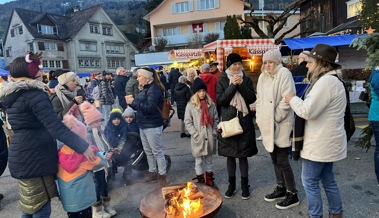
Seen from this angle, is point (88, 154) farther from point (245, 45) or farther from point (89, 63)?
point (89, 63)

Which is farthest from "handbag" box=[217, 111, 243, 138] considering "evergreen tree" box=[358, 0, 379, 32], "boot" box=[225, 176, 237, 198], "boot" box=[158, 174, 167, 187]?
"evergreen tree" box=[358, 0, 379, 32]

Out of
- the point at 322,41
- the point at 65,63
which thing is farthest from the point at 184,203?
the point at 65,63

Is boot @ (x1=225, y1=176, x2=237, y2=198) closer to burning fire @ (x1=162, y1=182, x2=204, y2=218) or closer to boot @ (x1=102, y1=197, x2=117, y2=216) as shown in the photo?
burning fire @ (x1=162, y1=182, x2=204, y2=218)

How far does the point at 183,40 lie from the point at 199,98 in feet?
117

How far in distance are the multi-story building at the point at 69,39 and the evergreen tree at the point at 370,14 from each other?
1759 inches

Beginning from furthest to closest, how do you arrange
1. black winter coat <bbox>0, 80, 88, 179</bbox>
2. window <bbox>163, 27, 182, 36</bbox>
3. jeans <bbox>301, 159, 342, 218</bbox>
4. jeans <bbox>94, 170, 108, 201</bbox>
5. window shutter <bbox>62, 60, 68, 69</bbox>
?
window shutter <bbox>62, 60, 68, 69</bbox>, window <bbox>163, 27, 182, 36</bbox>, jeans <bbox>94, 170, 108, 201</bbox>, jeans <bbox>301, 159, 342, 218</bbox>, black winter coat <bbox>0, 80, 88, 179</bbox>

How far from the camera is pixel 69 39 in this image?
4394cm

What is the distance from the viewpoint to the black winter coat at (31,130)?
2432mm

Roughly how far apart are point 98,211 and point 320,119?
2957 mm

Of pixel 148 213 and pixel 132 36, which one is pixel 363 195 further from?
pixel 132 36

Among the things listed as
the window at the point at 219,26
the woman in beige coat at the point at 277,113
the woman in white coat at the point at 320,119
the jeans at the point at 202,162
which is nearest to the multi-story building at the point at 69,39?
the window at the point at 219,26

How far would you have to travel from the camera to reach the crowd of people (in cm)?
250

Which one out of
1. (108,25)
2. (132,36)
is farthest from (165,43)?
(132,36)

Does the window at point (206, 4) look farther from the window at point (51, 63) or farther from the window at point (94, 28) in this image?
the window at point (51, 63)
